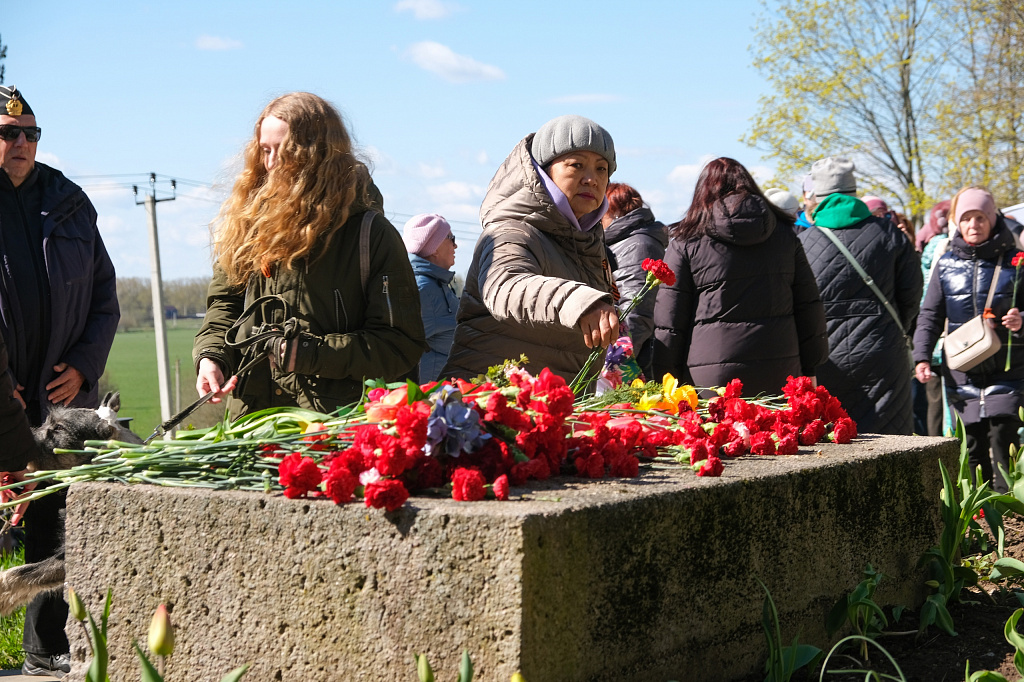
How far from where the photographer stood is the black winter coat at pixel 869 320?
597 cm

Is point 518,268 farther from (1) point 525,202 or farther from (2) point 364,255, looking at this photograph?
(2) point 364,255

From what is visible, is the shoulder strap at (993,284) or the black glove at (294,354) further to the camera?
the shoulder strap at (993,284)

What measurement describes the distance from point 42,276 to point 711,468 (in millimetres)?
3001

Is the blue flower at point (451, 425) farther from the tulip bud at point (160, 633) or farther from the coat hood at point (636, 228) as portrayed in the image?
the coat hood at point (636, 228)

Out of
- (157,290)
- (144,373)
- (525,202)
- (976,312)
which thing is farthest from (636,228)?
(144,373)

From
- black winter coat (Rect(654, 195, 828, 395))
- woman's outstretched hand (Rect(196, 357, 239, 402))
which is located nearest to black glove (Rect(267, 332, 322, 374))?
woman's outstretched hand (Rect(196, 357, 239, 402))

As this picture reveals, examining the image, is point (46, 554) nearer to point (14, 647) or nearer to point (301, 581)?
point (14, 647)

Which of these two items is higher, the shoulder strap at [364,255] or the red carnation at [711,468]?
the shoulder strap at [364,255]

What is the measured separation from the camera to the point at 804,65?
2517cm

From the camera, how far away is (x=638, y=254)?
6.20 m

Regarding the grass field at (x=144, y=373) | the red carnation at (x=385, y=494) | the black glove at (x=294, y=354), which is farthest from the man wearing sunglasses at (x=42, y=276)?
the grass field at (x=144, y=373)

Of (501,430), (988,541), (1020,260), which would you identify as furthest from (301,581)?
(1020,260)

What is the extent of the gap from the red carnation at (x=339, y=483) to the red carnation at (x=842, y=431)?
5.78ft

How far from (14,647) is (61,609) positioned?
87 cm
